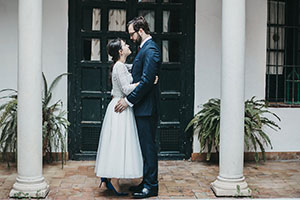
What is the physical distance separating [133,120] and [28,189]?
1507 millimetres

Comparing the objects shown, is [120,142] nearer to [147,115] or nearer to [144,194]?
[147,115]

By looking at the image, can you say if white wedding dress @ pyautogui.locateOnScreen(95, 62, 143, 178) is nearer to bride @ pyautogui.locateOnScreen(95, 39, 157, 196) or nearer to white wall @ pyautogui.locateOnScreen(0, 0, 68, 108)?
bride @ pyautogui.locateOnScreen(95, 39, 157, 196)

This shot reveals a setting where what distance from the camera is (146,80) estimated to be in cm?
513

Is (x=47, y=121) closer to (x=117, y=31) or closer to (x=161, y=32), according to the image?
(x=117, y=31)

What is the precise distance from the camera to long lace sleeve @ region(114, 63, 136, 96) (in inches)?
207

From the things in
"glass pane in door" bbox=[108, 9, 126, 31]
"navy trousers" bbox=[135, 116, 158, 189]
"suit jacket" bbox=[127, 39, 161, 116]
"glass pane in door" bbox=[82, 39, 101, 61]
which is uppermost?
"glass pane in door" bbox=[108, 9, 126, 31]

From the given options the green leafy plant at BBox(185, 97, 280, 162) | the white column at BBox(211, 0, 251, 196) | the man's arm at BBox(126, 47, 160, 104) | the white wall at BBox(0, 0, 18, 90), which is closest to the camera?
the man's arm at BBox(126, 47, 160, 104)

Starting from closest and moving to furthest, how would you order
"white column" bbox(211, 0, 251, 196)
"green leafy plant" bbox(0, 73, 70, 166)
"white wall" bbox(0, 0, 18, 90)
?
"white column" bbox(211, 0, 251, 196) → "green leafy plant" bbox(0, 73, 70, 166) → "white wall" bbox(0, 0, 18, 90)

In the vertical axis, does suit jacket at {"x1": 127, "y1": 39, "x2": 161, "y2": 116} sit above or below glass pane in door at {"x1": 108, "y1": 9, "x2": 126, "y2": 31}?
below

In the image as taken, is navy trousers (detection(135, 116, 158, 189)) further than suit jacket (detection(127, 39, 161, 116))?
Yes

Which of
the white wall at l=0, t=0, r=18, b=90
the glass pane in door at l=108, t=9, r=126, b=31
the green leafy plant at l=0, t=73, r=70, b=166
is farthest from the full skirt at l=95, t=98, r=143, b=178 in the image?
the white wall at l=0, t=0, r=18, b=90

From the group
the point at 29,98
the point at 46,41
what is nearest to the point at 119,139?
the point at 29,98

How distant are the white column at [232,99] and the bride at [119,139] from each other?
110cm

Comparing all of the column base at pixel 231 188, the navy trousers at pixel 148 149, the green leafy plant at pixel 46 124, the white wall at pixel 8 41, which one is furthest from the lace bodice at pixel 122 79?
the white wall at pixel 8 41
